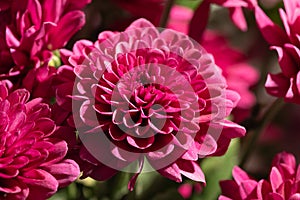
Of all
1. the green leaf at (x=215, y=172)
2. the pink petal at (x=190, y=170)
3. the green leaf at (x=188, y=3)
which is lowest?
the green leaf at (x=215, y=172)

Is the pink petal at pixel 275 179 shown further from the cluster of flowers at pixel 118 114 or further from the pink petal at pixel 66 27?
the pink petal at pixel 66 27

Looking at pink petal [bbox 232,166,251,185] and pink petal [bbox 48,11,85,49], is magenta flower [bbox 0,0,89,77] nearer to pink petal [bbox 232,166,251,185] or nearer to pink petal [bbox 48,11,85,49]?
pink petal [bbox 48,11,85,49]

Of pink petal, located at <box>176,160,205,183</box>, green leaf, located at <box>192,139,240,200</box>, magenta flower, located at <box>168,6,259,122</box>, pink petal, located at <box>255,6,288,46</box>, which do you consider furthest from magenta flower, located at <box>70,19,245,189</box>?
magenta flower, located at <box>168,6,259,122</box>

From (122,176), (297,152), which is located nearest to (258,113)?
(122,176)

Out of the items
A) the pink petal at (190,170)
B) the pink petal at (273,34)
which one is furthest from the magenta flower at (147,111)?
the pink petal at (273,34)

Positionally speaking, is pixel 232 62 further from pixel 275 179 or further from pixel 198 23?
pixel 275 179

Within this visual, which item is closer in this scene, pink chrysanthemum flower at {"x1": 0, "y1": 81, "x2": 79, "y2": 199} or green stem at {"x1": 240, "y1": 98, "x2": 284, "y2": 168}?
pink chrysanthemum flower at {"x1": 0, "y1": 81, "x2": 79, "y2": 199}

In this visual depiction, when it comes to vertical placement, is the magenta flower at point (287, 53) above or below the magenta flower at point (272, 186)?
above

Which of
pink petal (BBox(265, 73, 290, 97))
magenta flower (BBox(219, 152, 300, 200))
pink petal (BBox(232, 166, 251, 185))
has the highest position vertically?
pink petal (BBox(265, 73, 290, 97))
